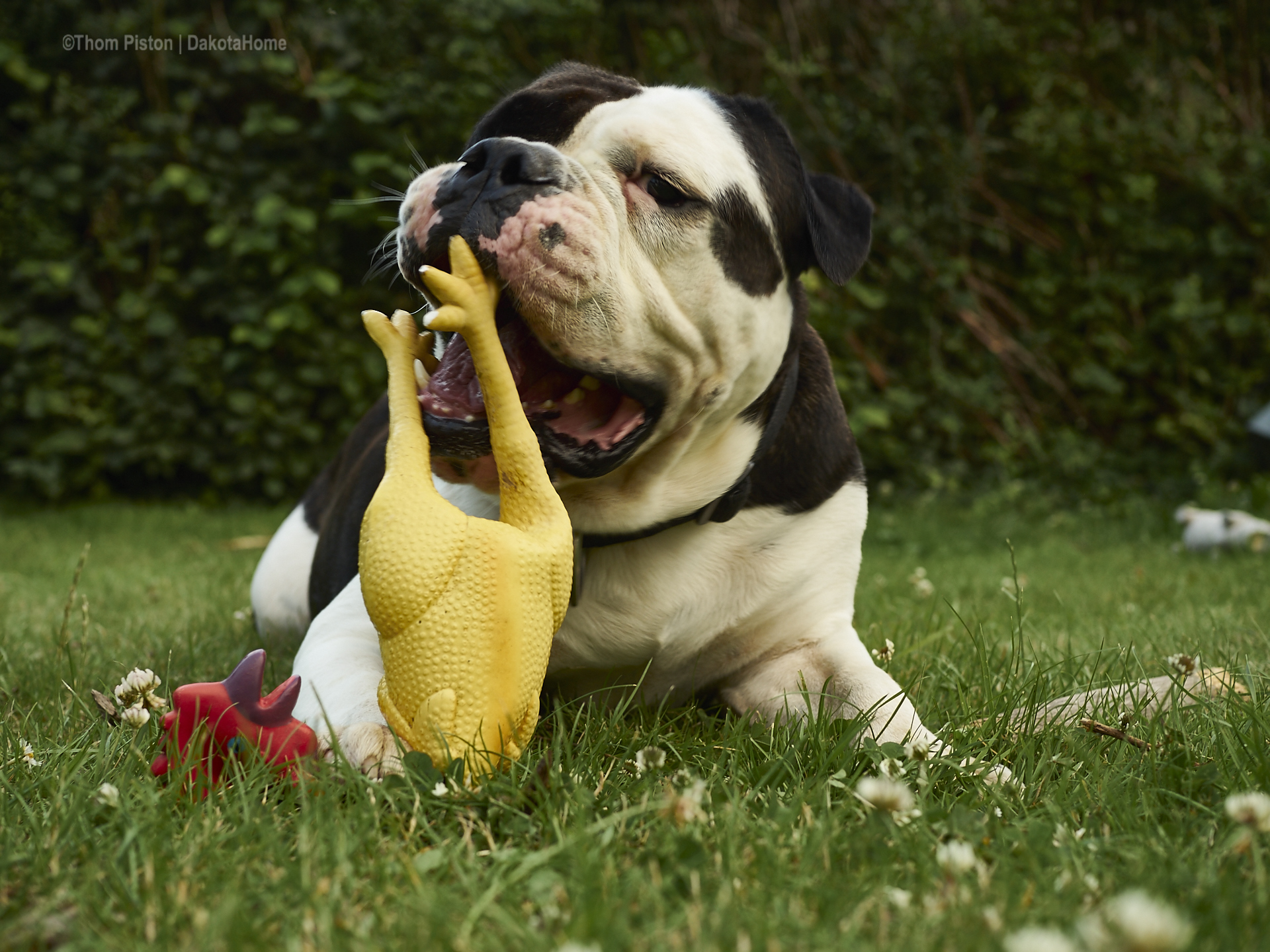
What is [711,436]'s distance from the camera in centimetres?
208

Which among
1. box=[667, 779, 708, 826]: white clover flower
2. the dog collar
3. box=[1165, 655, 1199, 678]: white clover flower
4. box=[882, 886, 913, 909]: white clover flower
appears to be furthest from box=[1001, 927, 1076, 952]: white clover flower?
box=[1165, 655, 1199, 678]: white clover flower

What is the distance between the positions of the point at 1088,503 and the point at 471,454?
5.40 meters

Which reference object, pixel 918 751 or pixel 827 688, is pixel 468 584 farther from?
pixel 827 688

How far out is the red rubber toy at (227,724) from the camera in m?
1.53

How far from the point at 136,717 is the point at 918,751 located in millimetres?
1212

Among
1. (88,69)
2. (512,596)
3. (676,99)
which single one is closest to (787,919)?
(512,596)

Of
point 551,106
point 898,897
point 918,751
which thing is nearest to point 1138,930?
point 898,897

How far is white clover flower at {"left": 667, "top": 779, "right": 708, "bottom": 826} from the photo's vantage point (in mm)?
1326

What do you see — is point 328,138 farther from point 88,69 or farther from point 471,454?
point 471,454

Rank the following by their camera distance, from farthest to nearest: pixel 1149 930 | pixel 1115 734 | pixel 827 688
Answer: pixel 827 688, pixel 1115 734, pixel 1149 930

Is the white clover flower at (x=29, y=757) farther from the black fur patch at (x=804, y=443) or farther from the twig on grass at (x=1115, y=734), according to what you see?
the twig on grass at (x=1115, y=734)

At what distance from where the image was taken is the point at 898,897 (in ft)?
3.69

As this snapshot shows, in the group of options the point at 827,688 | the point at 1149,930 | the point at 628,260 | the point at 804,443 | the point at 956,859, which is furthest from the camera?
the point at 804,443

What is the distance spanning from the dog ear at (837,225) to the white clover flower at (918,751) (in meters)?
0.90
